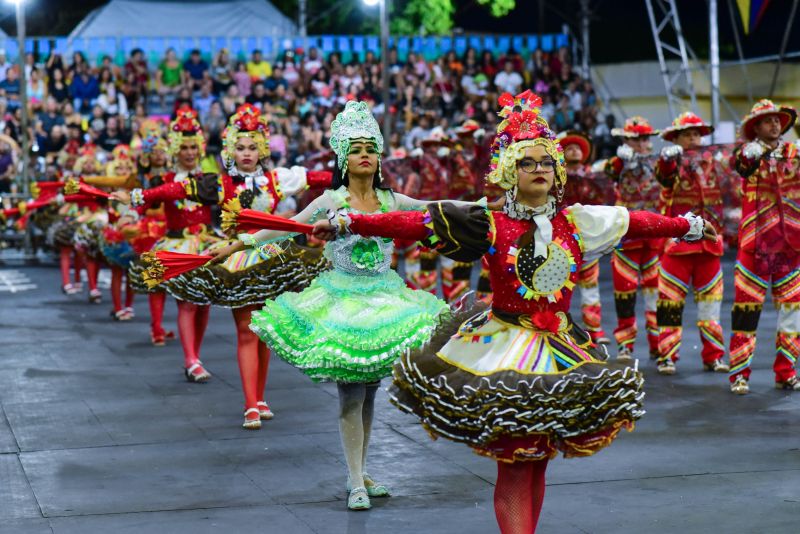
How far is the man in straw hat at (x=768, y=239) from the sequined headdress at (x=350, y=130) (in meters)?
3.91

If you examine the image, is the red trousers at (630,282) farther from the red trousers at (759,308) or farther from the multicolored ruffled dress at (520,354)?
the multicolored ruffled dress at (520,354)

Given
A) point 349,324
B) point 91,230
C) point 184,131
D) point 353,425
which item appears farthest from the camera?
point 91,230

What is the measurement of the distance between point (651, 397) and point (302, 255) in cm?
311

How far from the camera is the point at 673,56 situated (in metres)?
26.3

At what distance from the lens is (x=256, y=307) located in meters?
9.57

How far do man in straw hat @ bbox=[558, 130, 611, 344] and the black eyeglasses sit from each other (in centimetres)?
589

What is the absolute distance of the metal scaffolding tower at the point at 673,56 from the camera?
21.8 m

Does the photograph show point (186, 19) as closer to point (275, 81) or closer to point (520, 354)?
point (275, 81)

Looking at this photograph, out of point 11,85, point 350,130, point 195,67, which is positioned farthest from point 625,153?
point 11,85

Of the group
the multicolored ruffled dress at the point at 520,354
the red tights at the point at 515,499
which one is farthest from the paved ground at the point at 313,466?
the multicolored ruffled dress at the point at 520,354

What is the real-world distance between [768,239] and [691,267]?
1278 mm

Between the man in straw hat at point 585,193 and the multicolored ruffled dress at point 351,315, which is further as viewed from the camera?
the man in straw hat at point 585,193

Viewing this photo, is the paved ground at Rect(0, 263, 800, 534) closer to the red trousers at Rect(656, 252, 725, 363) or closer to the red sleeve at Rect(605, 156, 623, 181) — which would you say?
the red trousers at Rect(656, 252, 725, 363)

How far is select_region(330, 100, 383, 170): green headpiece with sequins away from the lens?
7332mm
